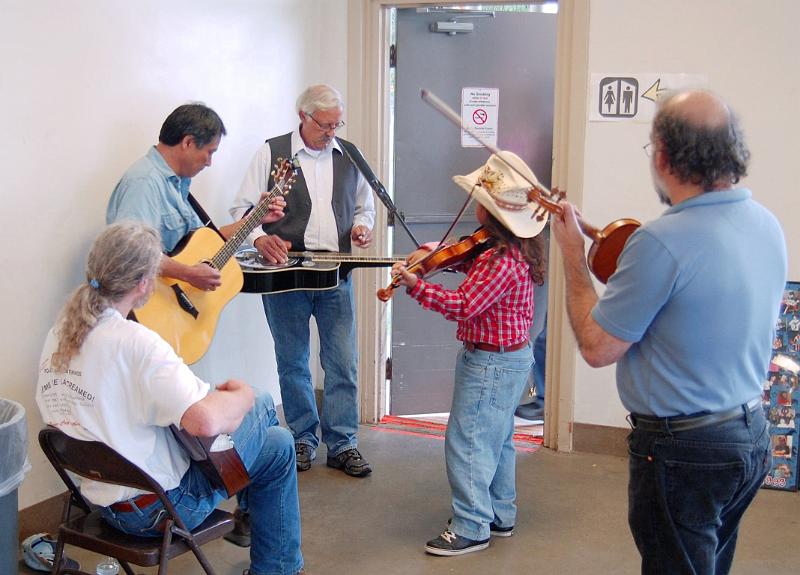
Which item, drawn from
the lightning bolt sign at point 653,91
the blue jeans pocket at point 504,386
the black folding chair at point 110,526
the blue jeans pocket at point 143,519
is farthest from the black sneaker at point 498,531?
the lightning bolt sign at point 653,91

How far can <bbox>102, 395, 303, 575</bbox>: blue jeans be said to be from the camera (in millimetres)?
2238

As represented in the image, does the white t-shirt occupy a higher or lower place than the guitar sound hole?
lower

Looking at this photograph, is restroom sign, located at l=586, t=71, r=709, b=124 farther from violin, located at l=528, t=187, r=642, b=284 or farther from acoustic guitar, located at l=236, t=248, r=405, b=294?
violin, located at l=528, t=187, r=642, b=284

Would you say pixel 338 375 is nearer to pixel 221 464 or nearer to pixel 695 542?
pixel 221 464

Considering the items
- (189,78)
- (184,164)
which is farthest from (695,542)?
(189,78)

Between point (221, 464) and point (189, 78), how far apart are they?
1779 mm

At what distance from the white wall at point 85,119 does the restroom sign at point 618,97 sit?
150cm

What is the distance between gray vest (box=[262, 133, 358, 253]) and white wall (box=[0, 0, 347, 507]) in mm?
279

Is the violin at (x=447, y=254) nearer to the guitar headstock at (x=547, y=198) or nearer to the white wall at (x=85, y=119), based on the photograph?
the guitar headstock at (x=547, y=198)

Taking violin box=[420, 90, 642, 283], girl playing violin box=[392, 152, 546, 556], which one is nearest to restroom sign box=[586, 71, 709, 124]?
girl playing violin box=[392, 152, 546, 556]

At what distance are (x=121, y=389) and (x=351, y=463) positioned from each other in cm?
184

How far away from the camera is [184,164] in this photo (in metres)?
3.05

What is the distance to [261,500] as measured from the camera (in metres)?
2.62

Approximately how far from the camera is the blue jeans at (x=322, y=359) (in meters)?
3.77
